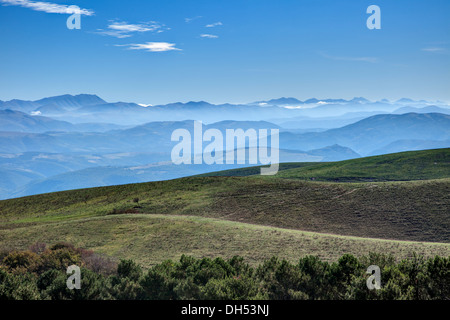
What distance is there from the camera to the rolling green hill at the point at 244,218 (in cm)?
3950

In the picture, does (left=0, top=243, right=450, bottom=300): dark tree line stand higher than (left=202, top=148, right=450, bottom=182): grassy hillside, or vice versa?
(left=202, top=148, right=450, bottom=182): grassy hillside

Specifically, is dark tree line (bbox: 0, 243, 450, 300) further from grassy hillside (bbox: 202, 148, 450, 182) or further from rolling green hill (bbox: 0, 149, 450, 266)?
grassy hillside (bbox: 202, 148, 450, 182)

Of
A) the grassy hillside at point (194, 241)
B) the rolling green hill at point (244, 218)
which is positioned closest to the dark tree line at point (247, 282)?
the grassy hillside at point (194, 241)

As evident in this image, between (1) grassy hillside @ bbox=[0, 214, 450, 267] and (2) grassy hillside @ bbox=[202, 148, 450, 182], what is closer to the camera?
(1) grassy hillside @ bbox=[0, 214, 450, 267]

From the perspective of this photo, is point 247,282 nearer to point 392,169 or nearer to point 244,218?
point 244,218

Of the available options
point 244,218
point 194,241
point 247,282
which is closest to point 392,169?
point 244,218

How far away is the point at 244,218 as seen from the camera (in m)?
60.9

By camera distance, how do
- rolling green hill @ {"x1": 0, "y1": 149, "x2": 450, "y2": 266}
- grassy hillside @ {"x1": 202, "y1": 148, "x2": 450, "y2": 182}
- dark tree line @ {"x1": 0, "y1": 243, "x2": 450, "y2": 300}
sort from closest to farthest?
dark tree line @ {"x1": 0, "y1": 243, "x2": 450, "y2": 300}, rolling green hill @ {"x1": 0, "y1": 149, "x2": 450, "y2": 266}, grassy hillside @ {"x1": 202, "y1": 148, "x2": 450, "y2": 182}

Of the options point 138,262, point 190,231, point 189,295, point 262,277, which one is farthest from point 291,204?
point 189,295

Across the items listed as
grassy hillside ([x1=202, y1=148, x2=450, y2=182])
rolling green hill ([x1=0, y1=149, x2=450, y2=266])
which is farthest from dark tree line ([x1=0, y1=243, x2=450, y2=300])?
grassy hillside ([x1=202, y1=148, x2=450, y2=182])

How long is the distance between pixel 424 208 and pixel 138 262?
43.9 metres

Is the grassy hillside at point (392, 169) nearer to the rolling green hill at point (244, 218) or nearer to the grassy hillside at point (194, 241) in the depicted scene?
the rolling green hill at point (244, 218)

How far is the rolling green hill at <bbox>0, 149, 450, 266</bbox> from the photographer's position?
3950 centimetres
